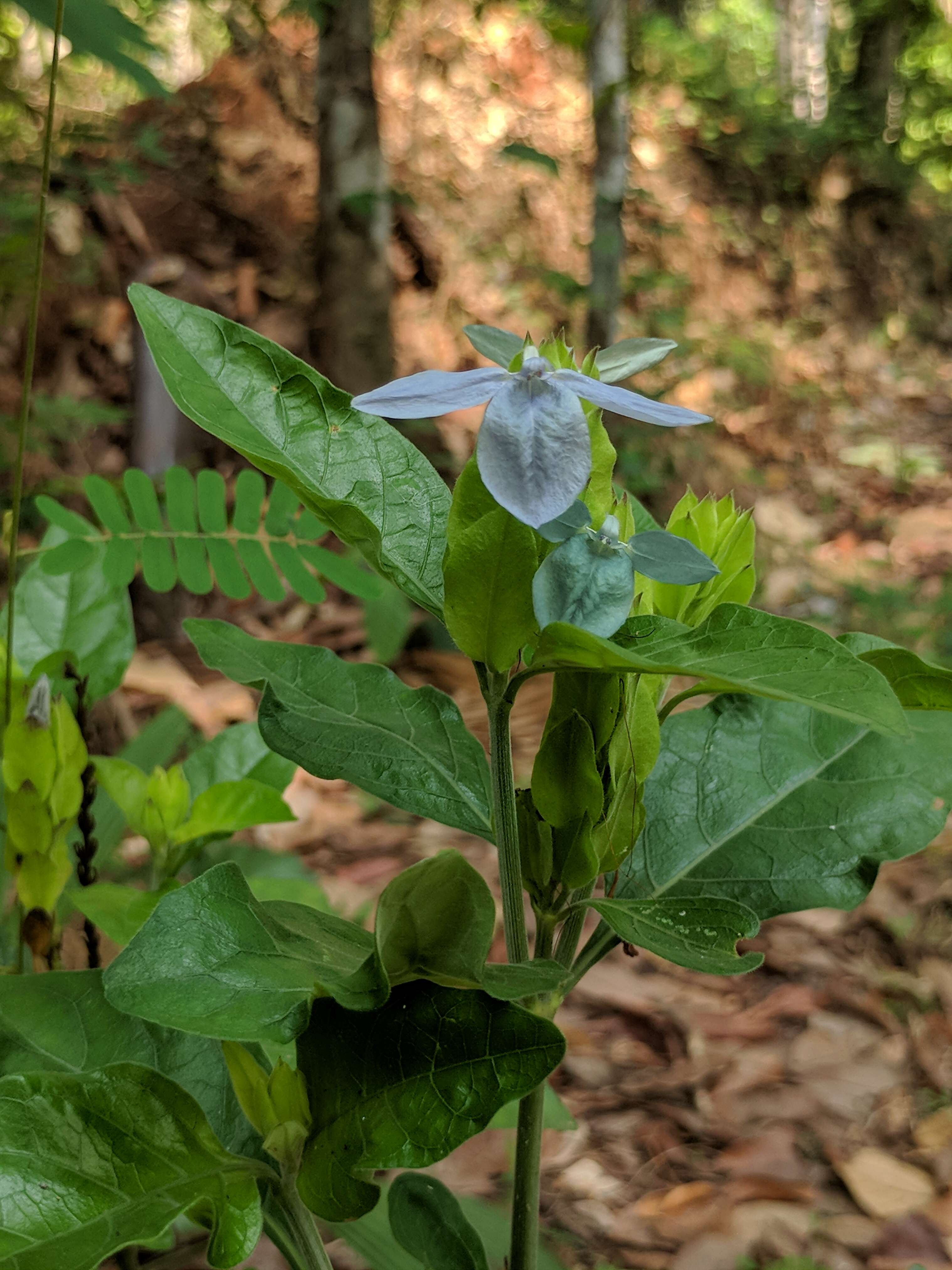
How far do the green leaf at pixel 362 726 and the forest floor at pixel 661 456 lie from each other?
262 millimetres

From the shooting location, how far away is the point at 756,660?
1.54ft

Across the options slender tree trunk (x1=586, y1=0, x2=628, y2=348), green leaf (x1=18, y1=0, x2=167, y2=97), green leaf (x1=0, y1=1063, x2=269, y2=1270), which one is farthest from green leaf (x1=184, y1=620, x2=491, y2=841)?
slender tree trunk (x1=586, y1=0, x2=628, y2=348)

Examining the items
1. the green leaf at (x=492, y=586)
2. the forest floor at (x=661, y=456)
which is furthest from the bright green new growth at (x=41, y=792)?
the forest floor at (x=661, y=456)

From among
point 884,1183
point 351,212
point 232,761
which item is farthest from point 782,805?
point 351,212

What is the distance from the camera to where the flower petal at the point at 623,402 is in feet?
1.61

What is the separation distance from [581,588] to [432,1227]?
48 centimetres

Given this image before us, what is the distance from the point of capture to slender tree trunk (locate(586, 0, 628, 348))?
3.54 meters

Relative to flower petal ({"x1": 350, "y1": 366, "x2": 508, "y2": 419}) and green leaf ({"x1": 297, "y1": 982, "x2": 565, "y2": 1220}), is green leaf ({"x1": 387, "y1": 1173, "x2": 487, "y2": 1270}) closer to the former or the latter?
green leaf ({"x1": 297, "y1": 982, "x2": 565, "y2": 1220})

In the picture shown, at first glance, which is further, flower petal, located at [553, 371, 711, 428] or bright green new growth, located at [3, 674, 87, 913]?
bright green new growth, located at [3, 674, 87, 913]

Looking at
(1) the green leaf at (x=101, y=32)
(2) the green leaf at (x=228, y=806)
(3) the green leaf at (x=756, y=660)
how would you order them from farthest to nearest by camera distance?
(1) the green leaf at (x=101, y=32) < (2) the green leaf at (x=228, y=806) < (3) the green leaf at (x=756, y=660)

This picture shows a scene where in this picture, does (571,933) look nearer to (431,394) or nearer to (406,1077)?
(406,1077)

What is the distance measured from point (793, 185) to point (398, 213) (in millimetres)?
4382

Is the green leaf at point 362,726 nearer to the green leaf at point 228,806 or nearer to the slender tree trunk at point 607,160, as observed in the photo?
the green leaf at point 228,806

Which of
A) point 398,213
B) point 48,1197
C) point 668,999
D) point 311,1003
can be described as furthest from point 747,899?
point 398,213
